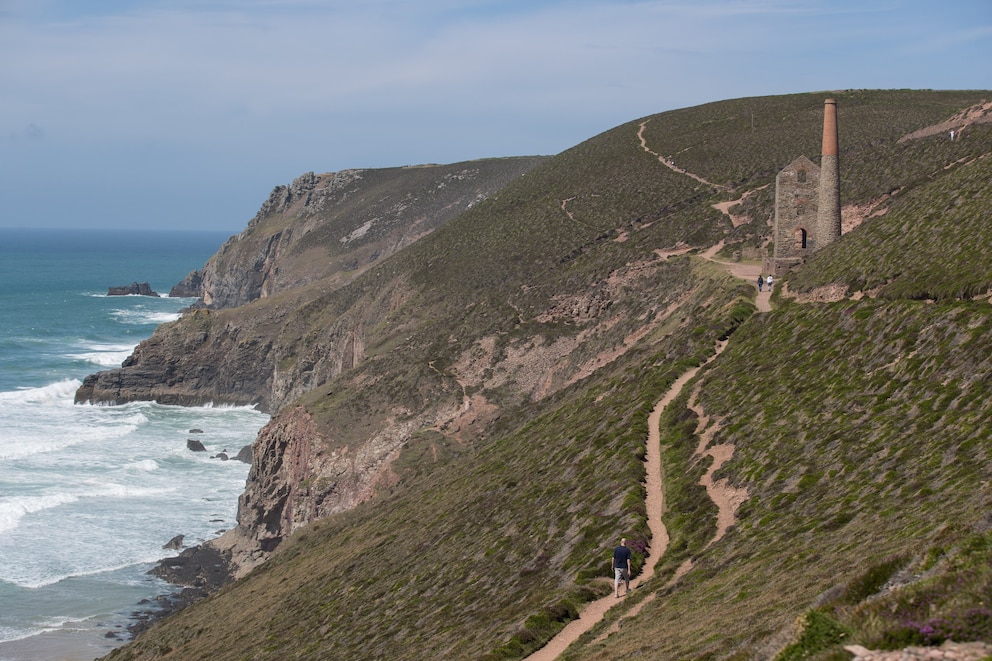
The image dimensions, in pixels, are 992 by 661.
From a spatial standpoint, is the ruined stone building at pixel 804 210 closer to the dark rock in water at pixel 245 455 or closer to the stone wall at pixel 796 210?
the stone wall at pixel 796 210

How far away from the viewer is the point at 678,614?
17109 mm

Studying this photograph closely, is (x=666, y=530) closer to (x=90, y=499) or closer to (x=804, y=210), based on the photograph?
(x=804, y=210)

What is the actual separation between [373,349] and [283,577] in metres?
28.6

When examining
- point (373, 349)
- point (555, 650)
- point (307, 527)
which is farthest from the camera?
point (373, 349)

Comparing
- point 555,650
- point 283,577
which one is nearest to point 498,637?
point 555,650

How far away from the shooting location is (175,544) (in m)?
50.6

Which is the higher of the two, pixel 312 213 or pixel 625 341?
pixel 312 213

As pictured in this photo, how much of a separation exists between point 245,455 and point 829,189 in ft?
141

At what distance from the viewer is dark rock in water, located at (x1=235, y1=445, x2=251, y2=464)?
68.0 m

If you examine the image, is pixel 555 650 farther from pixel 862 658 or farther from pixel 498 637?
pixel 862 658

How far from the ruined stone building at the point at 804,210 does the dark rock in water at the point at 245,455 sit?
39.0 meters

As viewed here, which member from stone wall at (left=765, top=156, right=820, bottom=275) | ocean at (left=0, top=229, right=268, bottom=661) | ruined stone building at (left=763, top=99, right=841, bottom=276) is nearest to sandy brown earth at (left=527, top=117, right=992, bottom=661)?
ruined stone building at (left=763, top=99, right=841, bottom=276)

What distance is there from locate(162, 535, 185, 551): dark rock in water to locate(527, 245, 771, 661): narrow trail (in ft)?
94.8

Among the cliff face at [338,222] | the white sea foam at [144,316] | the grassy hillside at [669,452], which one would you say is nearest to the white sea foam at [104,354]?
the cliff face at [338,222]
